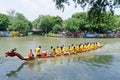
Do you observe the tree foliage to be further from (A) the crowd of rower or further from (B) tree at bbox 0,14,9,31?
(B) tree at bbox 0,14,9,31

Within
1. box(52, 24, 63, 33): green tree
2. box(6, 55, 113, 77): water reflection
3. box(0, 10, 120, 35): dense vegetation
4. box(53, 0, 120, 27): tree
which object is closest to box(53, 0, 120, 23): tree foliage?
box(53, 0, 120, 27): tree

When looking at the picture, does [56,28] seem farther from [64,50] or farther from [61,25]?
[64,50]

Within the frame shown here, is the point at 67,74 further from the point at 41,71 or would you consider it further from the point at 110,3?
the point at 110,3

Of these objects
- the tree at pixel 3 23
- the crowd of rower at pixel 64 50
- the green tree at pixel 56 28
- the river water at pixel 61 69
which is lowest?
the river water at pixel 61 69

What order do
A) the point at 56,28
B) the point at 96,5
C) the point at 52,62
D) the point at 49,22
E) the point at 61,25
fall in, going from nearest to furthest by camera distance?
the point at 96,5
the point at 52,62
the point at 56,28
the point at 49,22
the point at 61,25

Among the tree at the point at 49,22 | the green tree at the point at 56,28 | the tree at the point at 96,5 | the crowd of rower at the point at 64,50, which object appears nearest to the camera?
the tree at the point at 96,5

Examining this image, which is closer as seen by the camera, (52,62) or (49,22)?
(52,62)

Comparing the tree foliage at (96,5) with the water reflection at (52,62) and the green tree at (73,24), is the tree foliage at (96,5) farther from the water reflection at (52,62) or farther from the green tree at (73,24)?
the green tree at (73,24)

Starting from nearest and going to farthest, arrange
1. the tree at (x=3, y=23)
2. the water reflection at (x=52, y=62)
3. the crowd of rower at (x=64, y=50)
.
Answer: the water reflection at (x=52, y=62)
the crowd of rower at (x=64, y=50)
the tree at (x=3, y=23)

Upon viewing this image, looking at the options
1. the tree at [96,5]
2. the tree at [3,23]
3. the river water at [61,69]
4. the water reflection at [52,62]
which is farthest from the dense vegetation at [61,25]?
the tree at [96,5]

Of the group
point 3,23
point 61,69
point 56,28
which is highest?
point 3,23

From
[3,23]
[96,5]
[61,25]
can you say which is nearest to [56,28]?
[61,25]

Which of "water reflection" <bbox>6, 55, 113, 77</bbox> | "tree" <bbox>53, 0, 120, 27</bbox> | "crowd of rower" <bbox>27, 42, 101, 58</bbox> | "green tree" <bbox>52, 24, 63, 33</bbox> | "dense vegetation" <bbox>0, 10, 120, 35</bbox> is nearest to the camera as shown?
"tree" <bbox>53, 0, 120, 27</bbox>

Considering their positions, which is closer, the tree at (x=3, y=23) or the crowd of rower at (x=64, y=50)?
the crowd of rower at (x=64, y=50)
